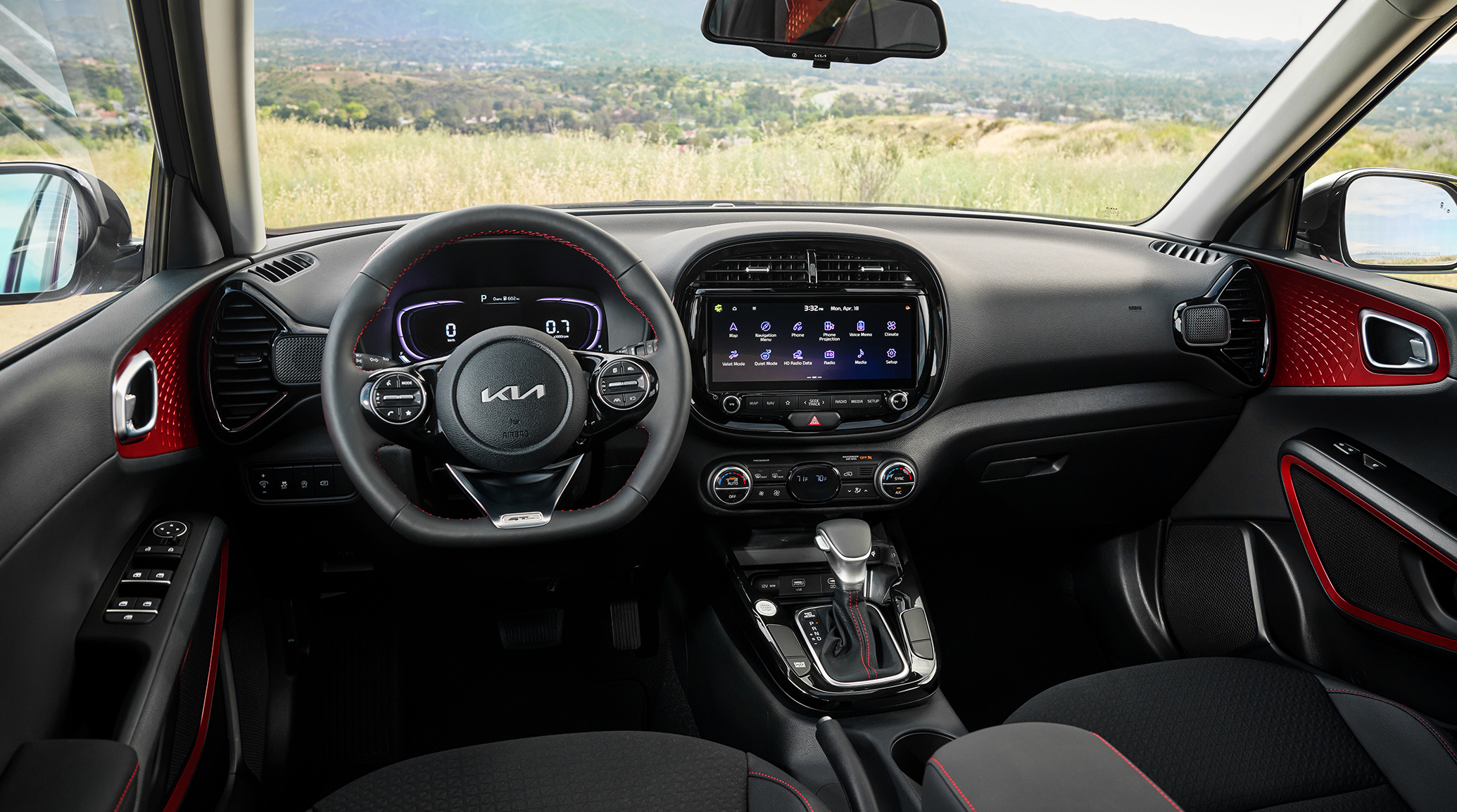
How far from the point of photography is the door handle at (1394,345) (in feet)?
6.53

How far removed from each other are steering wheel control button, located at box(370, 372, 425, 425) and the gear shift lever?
3.23 ft

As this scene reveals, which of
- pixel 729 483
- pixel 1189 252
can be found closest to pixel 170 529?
pixel 729 483

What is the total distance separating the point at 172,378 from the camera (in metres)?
1.73

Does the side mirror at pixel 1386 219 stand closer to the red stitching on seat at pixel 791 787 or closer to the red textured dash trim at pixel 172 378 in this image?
the red stitching on seat at pixel 791 787

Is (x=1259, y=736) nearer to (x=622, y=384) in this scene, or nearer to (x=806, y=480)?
(x=806, y=480)

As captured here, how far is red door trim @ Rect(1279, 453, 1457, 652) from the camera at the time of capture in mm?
1916

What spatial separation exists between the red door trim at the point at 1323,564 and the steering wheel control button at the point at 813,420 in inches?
47.8

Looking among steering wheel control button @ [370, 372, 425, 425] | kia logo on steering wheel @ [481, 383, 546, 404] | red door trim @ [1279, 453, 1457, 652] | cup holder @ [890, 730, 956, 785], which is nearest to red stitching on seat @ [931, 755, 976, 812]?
cup holder @ [890, 730, 956, 785]

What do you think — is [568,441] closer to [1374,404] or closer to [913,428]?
[913,428]

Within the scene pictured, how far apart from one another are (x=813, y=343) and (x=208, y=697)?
4.73 feet

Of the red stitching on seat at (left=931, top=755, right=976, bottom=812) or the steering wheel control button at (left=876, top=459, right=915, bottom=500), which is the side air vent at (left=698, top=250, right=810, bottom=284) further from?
the red stitching on seat at (left=931, top=755, right=976, bottom=812)

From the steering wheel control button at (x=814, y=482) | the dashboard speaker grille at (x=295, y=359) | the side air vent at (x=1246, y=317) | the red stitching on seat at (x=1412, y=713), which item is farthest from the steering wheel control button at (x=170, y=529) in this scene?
the side air vent at (x=1246, y=317)

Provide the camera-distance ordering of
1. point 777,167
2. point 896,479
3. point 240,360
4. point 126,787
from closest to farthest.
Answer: point 126,787 < point 240,360 < point 896,479 < point 777,167

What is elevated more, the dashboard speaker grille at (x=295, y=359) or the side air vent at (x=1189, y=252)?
the side air vent at (x=1189, y=252)
